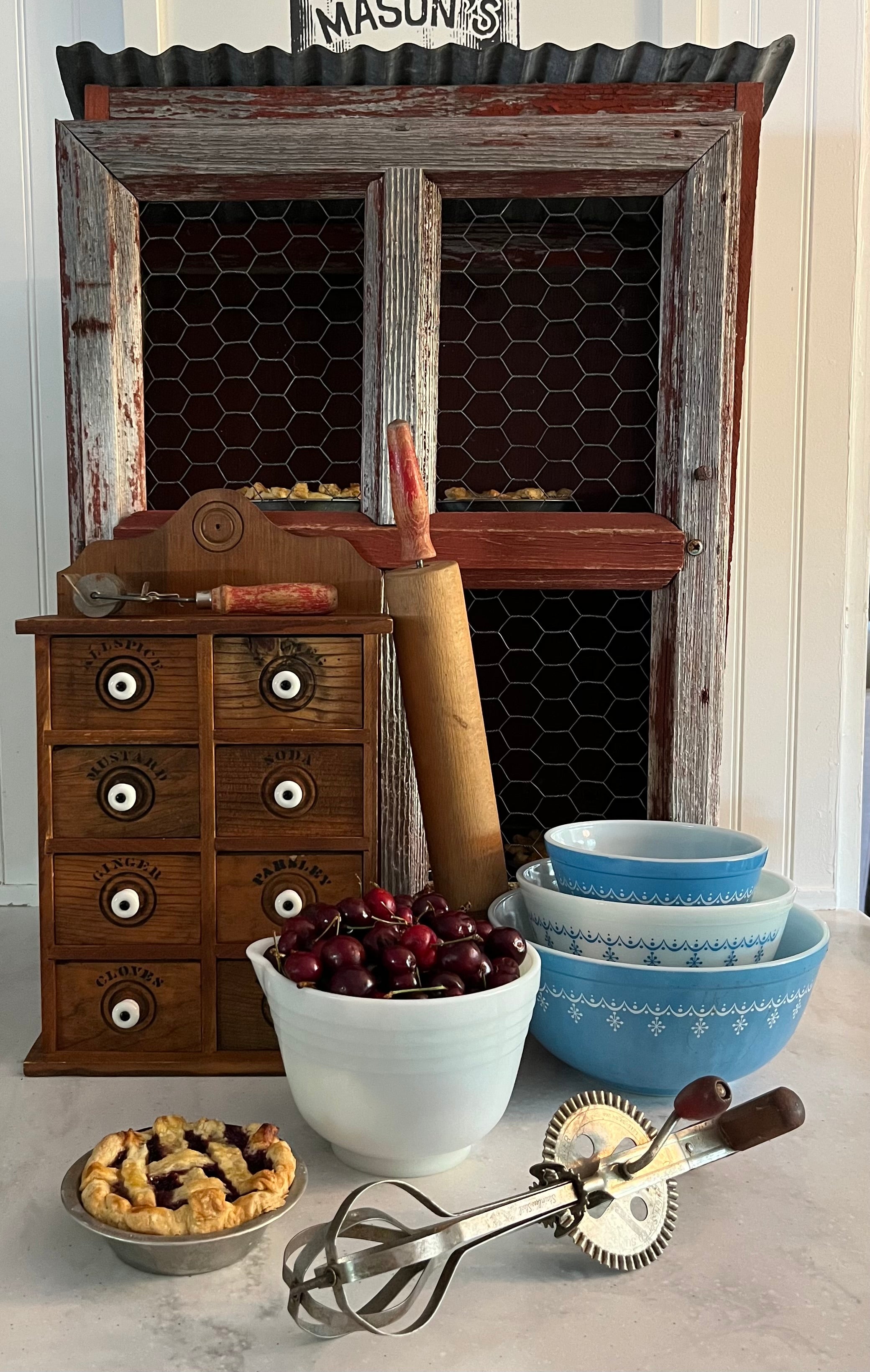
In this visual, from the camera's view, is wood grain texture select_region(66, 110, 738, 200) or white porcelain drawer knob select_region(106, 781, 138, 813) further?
wood grain texture select_region(66, 110, 738, 200)

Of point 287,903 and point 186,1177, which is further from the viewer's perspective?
point 287,903

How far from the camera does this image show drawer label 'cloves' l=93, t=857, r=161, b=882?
907mm

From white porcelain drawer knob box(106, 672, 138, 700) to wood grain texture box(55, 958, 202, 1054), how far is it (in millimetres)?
228

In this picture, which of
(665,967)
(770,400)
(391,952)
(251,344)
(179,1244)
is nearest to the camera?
(179,1244)

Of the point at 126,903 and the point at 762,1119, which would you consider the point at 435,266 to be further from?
the point at 762,1119

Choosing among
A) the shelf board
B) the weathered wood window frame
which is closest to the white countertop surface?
the weathered wood window frame

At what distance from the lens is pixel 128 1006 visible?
0.91 meters

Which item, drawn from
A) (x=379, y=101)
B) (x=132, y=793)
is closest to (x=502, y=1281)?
(x=132, y=793)

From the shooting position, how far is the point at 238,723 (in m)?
0.91

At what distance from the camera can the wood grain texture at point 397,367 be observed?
1.13 meters

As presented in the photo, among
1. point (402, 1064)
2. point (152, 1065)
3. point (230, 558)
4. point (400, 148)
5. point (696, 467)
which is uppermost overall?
point (400, 148)

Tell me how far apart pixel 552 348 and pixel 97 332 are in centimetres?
53

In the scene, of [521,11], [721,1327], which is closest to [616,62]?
[521,11]

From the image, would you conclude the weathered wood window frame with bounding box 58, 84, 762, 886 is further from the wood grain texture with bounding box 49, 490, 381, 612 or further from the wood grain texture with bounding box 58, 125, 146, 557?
the wood grain texture with bounding box 49, 490, 381, 612
